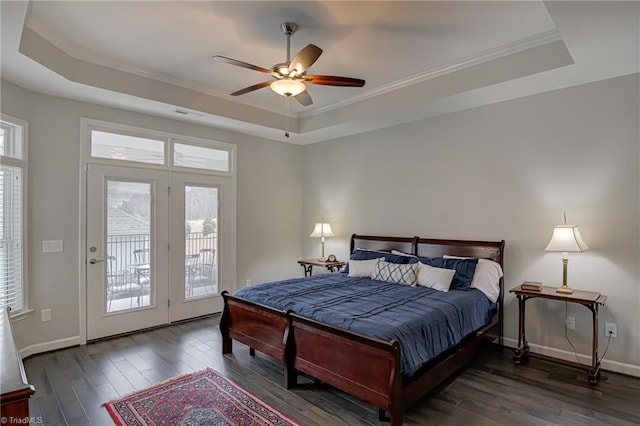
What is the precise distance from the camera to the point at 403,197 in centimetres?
500

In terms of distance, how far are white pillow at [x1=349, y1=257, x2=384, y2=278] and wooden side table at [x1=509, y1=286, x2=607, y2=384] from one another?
5.34 ft

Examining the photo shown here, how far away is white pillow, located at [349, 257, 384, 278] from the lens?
14.7 feet

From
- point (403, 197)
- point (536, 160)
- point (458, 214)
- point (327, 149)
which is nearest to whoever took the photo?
point (536, 160)

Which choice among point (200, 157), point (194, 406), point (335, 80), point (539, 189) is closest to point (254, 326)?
point (194, 406)

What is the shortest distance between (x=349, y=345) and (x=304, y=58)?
2.20 m

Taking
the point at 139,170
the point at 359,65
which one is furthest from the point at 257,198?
the point at 359,65

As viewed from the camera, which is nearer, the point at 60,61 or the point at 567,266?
the point at 60,61

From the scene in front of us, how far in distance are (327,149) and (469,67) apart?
279 cm

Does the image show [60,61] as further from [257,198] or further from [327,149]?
[327,149]

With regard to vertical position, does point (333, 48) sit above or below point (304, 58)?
above

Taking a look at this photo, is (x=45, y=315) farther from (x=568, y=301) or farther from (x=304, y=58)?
(x=568, y=301)

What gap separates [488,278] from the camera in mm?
3809

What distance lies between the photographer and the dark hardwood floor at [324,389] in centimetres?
259

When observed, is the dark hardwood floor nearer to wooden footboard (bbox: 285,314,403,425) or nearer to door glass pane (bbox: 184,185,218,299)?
wooden footboard (bbox: 285,314,403,425)
